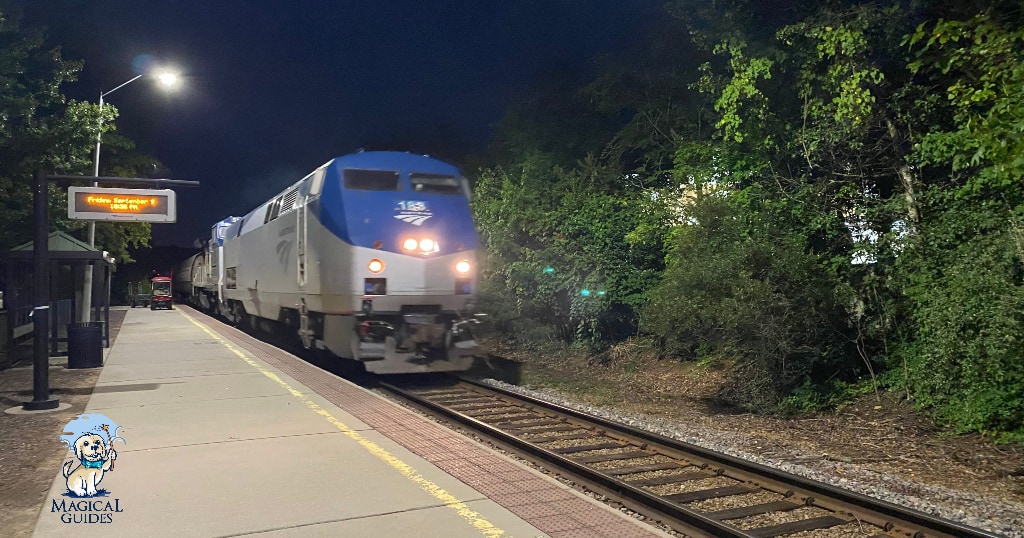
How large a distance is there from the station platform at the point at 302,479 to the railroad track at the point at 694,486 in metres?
0.47

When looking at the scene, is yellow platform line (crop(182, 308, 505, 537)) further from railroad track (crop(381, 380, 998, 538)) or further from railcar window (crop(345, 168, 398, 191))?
railcar window (crop(345, 168, 398, 191))

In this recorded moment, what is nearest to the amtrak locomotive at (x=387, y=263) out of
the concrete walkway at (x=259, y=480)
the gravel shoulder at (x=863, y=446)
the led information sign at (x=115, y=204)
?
the concrete walkway at (x=259, y=480)

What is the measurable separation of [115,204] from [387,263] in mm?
4543

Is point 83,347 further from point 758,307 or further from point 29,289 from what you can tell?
point 758,307

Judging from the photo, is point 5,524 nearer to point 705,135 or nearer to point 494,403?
point 494,403

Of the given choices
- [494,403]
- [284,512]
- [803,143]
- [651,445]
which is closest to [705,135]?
[803,143]

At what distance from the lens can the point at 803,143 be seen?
11.6 m

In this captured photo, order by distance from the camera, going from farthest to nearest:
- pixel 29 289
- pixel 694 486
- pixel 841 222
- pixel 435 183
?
pixel 29 289, pixel 435 183, pixel 841 222, pixel 694 486

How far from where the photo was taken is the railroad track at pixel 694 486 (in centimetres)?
520

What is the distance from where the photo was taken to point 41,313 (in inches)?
374

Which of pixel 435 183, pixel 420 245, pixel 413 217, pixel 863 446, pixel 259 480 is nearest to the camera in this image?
pixel 259 480

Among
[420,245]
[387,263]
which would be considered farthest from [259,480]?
[420,245]

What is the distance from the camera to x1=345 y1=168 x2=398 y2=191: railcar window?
11977 mm

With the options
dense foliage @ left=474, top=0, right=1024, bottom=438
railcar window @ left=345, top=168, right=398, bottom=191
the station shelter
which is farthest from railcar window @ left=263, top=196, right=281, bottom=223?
dense foliage @ left=474, top=0, right=1024, bottom=438
